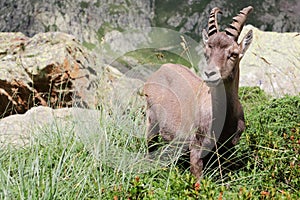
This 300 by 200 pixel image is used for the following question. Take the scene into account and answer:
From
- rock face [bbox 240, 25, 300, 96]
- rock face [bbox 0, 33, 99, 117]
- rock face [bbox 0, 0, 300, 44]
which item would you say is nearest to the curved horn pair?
rock face [bbox 0, 33, 99, 117]

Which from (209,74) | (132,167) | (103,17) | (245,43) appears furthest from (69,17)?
(132,167)

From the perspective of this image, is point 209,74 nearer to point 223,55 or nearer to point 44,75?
point 223,55

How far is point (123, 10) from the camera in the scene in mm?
196750

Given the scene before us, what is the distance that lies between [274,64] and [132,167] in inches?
306

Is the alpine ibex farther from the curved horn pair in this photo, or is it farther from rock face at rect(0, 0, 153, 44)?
rock face at rect(0, 0, 153, 44)

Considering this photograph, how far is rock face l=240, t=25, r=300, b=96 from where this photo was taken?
34.6ft

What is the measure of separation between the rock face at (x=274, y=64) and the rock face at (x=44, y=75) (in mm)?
4276

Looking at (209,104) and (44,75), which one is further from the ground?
(209,104)

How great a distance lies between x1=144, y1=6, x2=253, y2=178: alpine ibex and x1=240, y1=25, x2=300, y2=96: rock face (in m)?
4.53

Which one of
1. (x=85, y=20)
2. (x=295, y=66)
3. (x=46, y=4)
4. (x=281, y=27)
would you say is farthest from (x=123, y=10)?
(x=295, y=66)

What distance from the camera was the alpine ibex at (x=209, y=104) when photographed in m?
5.00

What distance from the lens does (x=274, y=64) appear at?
11430 mm

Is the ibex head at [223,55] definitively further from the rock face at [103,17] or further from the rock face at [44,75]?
the rock face at [103,17]

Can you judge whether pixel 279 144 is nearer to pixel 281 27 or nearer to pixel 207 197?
pixel 207 197
